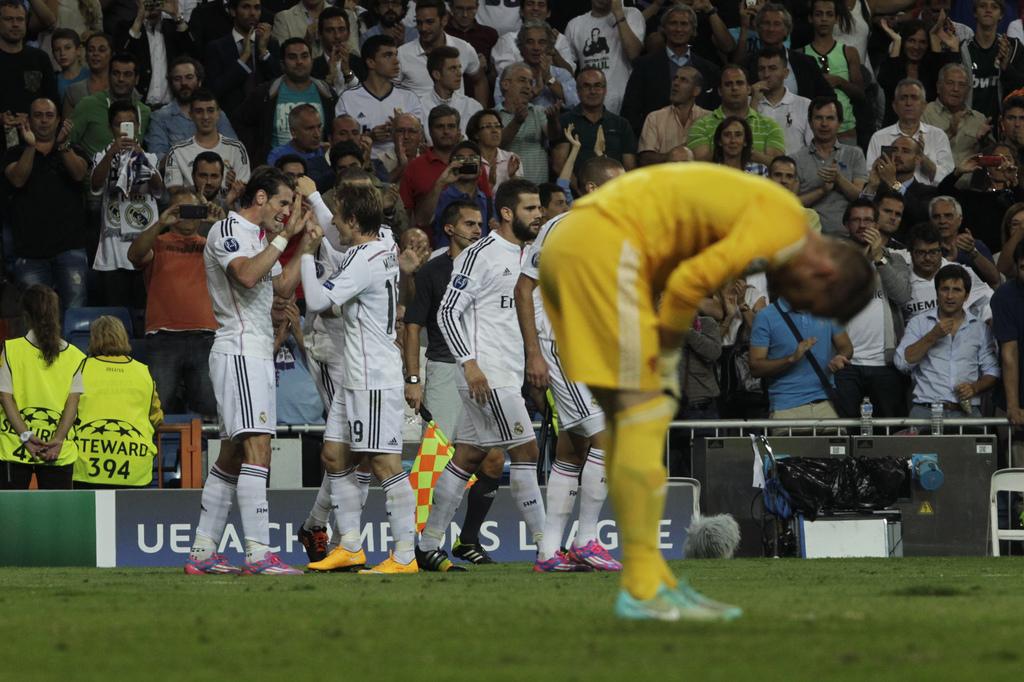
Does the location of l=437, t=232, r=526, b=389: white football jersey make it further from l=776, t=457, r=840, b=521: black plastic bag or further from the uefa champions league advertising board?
l=776, t=457, r=840, b=521: black plastic bag

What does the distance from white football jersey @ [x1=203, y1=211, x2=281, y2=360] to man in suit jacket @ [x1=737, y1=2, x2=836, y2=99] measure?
386 inches

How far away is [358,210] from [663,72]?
8.58 m

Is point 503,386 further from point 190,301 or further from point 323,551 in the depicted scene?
point 190,301

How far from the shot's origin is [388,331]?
36.2 ft

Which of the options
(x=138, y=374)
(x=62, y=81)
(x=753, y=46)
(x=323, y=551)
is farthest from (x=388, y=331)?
(x=753, y=46)

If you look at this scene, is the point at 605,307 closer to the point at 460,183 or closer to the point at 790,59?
the point at 460,183

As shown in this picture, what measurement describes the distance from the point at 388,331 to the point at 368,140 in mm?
5720

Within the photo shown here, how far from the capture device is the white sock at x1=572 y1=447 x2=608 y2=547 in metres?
10.9

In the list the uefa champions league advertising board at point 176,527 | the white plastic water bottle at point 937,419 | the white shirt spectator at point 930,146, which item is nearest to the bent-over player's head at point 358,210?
the uefa champions league advertising board at point 176,527

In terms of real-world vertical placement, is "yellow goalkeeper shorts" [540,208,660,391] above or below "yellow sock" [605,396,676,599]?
above

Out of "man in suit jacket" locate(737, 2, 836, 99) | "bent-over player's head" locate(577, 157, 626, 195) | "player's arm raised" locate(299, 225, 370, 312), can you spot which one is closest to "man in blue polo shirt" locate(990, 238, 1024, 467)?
"man in suit jacket" locate(737, 2, 836, 99)

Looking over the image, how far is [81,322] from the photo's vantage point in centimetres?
1560

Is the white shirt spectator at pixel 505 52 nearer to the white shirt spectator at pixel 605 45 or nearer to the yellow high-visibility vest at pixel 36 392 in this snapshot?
the white shirt spectator at pixel 605 45

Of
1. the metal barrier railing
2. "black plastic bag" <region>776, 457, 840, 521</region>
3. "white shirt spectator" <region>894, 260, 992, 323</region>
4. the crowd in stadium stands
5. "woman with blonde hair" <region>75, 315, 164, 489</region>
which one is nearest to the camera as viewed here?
"black plastic bag" <region>776, 457, 840, 521</region>
